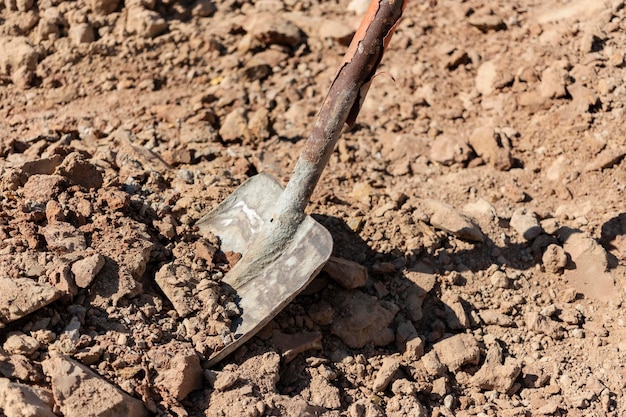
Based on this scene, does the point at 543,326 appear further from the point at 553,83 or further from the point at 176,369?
the point at 176,369

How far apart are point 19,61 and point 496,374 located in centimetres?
355

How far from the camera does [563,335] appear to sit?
11.1ft

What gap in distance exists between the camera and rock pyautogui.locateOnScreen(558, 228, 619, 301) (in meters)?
3.54

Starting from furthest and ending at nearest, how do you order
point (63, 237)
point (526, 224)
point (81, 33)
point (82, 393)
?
point (81, 33) < point (526, 224) < point (63, 237) < point (82, 393)

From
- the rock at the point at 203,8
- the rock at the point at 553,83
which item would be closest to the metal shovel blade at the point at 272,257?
the rock at the point at 553,83

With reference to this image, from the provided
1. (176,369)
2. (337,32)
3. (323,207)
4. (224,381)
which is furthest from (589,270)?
(337,32)

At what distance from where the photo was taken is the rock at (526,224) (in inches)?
148

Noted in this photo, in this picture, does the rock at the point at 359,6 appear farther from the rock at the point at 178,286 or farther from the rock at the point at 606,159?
the rock at the point at 178,286

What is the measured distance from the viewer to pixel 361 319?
3250 millimetres

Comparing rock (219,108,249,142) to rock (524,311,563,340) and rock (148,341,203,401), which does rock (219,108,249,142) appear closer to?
rock (148,341,203,401)

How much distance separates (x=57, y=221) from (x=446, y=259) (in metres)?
1.90

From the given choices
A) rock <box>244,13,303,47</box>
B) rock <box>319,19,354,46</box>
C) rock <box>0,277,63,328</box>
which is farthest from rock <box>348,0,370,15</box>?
rock <box>0,277,63,328</box>

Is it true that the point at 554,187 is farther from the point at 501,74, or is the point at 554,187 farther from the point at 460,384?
the point at 460,384

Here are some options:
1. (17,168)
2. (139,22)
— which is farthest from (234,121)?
(17,168)
